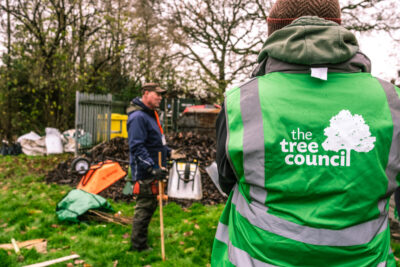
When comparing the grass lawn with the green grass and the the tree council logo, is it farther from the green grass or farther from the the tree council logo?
the the tree council logo

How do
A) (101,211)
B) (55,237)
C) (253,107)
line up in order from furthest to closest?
(101,211), (55,237), (253,107)

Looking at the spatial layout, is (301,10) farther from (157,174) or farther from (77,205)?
(77,205)

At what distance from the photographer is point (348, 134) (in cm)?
110

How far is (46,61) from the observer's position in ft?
39.1

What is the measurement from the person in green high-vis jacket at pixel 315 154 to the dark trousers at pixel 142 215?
3003 mm

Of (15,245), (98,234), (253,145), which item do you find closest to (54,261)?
(15,245)

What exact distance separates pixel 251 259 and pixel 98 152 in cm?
842

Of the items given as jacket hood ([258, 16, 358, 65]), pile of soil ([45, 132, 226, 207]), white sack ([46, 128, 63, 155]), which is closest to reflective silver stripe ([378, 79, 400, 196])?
jacket hood ([258, 16, 358, 65])

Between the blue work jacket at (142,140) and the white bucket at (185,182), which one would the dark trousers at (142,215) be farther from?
the white bucket at (185,182)

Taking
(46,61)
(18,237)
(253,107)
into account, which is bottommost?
(18,237)

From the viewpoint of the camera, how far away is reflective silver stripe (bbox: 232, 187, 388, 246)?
3.51 ft

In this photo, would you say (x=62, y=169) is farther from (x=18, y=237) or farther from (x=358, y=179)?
(x=358, y=179)

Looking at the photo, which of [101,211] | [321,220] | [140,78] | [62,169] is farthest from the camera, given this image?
[140,78]

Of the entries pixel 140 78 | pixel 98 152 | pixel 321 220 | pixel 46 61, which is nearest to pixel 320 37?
pixel 321 220
